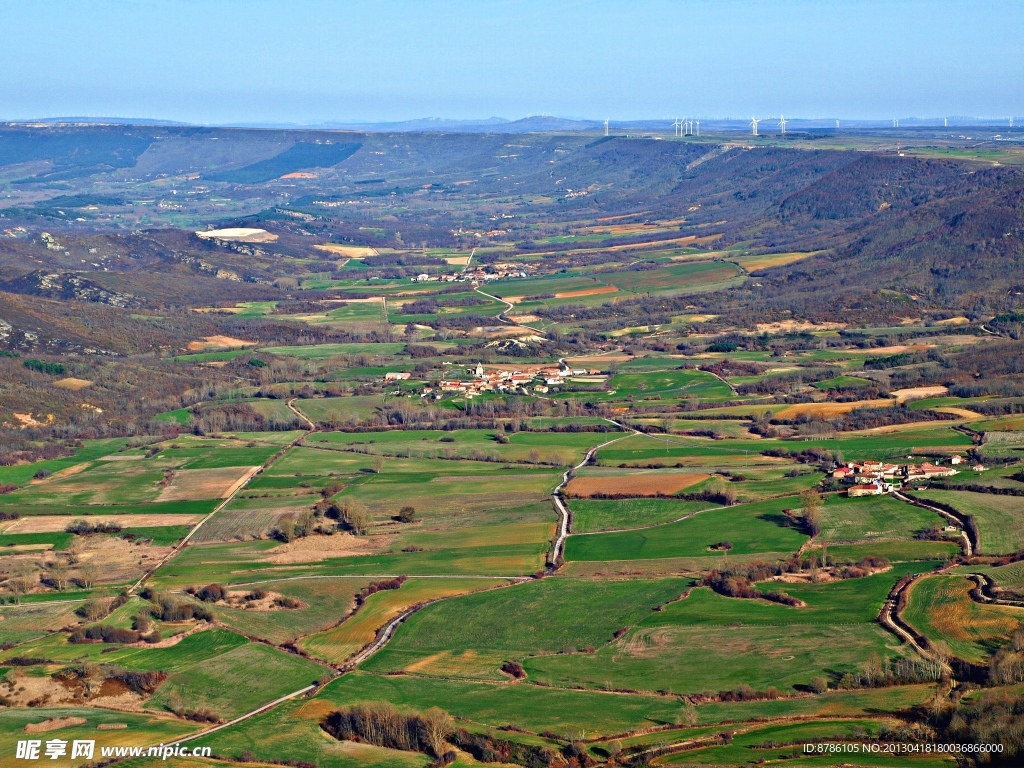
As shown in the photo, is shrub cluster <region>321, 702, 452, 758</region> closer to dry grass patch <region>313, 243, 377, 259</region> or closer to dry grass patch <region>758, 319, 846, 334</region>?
dry grass patch <region>758, 319, 846, 334</region>

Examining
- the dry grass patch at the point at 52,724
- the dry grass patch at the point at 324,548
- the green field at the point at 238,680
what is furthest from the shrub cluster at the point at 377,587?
the dry grass patch at the point at 52,724

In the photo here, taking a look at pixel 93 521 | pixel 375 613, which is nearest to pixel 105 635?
pixel 375 613

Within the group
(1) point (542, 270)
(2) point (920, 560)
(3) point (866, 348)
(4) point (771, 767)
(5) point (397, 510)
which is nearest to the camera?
(4) point (771, 767)

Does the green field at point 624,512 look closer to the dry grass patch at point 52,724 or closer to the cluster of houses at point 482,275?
the dry grass patch at point 52,724

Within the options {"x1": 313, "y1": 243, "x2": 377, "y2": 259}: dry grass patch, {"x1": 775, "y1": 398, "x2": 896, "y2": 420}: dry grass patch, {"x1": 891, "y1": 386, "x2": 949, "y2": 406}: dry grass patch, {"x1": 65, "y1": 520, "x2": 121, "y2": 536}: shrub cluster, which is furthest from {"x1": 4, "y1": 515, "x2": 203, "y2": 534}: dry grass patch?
{"x1": 313, "y1": 243, "x2": 377, "y2": 259}: dry grass patch

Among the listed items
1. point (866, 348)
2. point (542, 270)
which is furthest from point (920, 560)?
point (542, 270)

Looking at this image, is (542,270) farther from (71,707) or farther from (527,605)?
(71,707)
